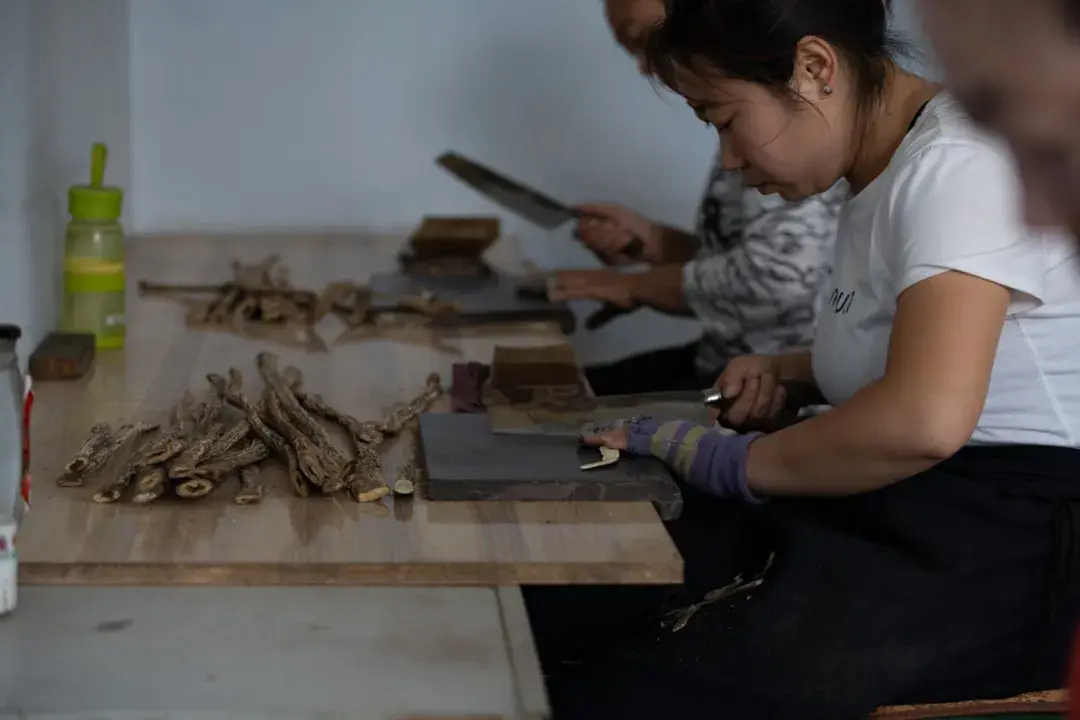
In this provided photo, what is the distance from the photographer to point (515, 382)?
1536 mm

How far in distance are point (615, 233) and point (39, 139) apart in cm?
95

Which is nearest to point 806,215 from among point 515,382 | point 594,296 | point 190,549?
point 594,296

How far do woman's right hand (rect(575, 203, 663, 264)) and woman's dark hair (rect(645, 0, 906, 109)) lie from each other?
3.19 ft

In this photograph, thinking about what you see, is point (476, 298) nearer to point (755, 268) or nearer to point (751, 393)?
point (755, 268)

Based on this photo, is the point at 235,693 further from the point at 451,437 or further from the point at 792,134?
the point at 792,134

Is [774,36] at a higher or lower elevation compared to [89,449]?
higher

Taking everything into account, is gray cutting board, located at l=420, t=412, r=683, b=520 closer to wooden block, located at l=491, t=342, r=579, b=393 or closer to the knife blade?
wooden block, located at l=491, t=342, r=579, b=393

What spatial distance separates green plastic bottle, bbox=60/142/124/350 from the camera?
1.72 m

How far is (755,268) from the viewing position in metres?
1.96

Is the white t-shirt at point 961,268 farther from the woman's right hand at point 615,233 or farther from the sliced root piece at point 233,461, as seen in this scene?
the woman's right hand at point 615,233

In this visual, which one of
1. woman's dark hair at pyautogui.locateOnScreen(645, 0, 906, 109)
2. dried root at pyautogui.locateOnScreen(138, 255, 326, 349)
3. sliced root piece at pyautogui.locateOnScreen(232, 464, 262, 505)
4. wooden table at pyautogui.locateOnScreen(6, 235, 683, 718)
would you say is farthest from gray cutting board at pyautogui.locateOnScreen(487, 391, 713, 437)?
dried root at pyautogui.locateOnScreen(138, 255, 326, 349)

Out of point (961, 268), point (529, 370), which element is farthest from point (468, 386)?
point (961, 268)

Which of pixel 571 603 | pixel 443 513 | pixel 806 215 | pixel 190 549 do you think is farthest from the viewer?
pixel 806 215

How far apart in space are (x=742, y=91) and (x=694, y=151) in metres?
1.69
